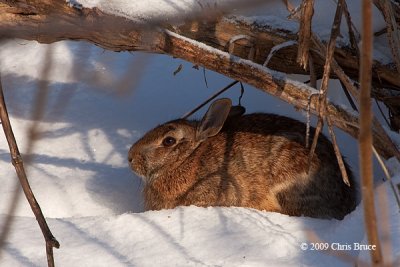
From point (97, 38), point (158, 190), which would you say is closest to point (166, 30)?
point (97, 38)

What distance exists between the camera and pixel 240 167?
4.74 metres

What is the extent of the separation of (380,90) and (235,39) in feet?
3.02

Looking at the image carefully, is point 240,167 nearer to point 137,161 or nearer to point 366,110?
point 137,161

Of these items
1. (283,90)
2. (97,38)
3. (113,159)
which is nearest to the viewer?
(283,90)

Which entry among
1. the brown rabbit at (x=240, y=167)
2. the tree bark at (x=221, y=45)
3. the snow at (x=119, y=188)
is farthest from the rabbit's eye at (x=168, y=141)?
the tree bark at (x=221, y=45)

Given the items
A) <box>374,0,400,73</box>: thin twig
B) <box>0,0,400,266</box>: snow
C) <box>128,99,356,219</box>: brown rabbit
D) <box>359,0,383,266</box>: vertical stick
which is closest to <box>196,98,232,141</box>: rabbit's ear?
<box>128,99,356,219</box>: brown rabbit

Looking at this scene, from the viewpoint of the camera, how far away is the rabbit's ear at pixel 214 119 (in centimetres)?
481

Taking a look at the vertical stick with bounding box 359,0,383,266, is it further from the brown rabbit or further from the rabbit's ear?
the rabbit's ear

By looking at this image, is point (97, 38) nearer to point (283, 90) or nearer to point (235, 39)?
point (235, 39)

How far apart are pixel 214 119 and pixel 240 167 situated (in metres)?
0.38

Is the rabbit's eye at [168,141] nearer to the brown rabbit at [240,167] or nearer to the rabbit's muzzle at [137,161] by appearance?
the brown rabbit at [240,167]

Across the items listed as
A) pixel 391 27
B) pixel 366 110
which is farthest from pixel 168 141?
pixel 366 110

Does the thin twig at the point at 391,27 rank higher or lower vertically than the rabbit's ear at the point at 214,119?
higher

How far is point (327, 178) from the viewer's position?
452cm
